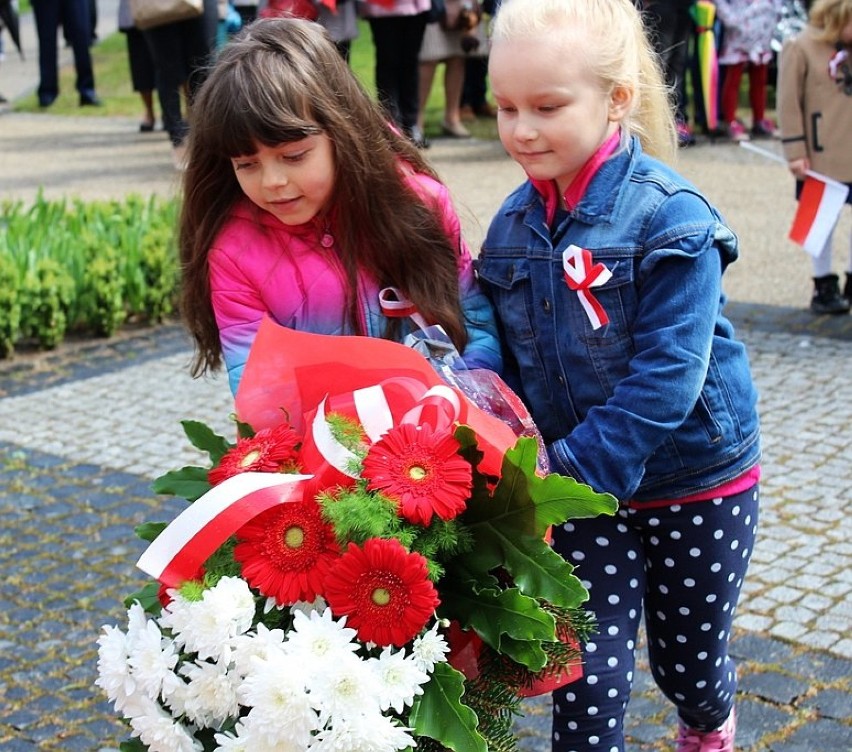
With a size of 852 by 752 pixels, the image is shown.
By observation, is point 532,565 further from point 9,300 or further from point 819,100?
point 819,100

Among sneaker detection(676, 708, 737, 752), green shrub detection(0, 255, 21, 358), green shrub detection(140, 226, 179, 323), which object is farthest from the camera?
green shrub detection(140, 226, 179, 323)

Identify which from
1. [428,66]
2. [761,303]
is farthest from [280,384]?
[428,66]

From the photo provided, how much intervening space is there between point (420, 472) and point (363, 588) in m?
0.18

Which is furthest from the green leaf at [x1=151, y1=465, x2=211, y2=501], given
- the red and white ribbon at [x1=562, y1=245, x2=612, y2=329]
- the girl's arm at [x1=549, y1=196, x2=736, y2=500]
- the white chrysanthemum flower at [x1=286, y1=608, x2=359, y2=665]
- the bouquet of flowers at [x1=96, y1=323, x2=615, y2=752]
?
the red and white ribbon at [x1=562, y1=245, x2=612, y2=329]

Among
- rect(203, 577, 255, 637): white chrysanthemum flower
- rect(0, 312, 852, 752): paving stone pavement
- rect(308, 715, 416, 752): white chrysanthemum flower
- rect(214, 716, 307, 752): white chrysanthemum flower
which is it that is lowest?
rect(0, 312, 852, 752): paving stone pavement

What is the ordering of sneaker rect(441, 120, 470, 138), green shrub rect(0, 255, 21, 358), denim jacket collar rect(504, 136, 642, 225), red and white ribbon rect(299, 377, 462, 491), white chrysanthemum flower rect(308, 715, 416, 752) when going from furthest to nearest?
sneaker rect(441, 120, 470, 138) → green shrub rect(0, 255, 21, 358) → denim jacket collar rect(504, 136, 642, 225) → red and white ribbon rect(299, 377, 462, 491) → white chrysanthemum flower rect(308, 715, 416, 752)

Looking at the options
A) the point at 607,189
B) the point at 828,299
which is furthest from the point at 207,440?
the point at 828,299

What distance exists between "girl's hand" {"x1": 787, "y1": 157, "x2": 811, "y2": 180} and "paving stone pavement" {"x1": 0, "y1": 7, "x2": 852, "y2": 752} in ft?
2.45

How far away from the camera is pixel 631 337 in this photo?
226 centimetres

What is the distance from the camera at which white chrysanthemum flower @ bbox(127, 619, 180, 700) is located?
1.84 meters

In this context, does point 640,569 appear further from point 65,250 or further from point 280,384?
point 65,250

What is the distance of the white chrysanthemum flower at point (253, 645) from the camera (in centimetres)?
177

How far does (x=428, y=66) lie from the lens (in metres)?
11.4

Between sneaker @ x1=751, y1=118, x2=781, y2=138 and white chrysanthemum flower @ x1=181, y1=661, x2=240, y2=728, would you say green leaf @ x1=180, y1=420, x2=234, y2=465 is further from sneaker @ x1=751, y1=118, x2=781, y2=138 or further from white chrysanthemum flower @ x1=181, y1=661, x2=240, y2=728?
sneaker @ x1=751, y1=118, x2=781, y2=138
